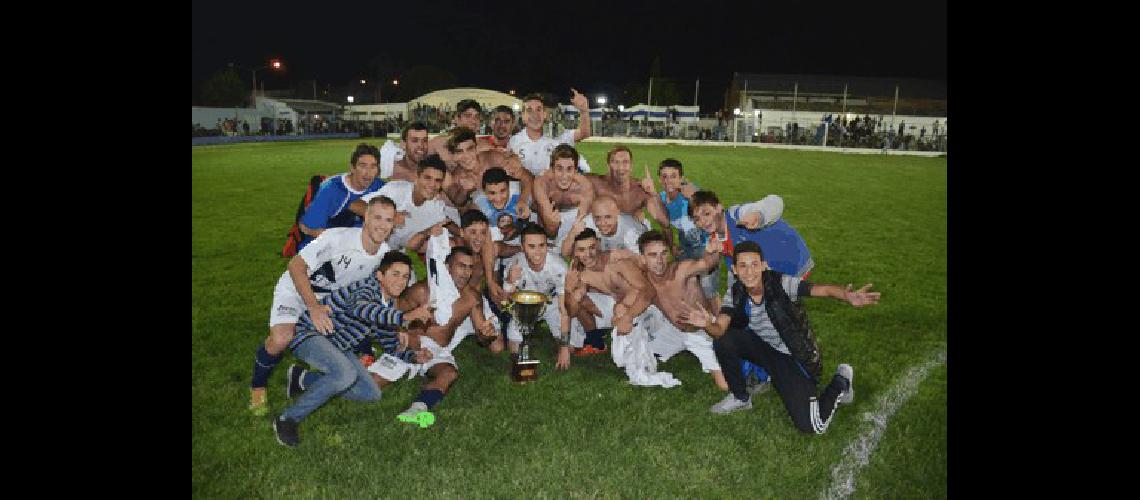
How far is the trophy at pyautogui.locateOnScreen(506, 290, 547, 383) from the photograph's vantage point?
18.6 feet

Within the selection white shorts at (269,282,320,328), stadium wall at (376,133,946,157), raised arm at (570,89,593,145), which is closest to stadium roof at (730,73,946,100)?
stadium wall at (376,133,946,157)

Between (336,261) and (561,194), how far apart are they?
296 cm

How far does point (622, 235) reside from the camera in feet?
23.8

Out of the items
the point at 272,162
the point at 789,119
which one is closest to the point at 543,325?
the point at 272,162

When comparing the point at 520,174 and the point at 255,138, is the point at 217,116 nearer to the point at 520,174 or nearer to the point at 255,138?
the point at 255,138

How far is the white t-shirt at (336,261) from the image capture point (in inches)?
201

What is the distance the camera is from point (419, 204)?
24.1 ft

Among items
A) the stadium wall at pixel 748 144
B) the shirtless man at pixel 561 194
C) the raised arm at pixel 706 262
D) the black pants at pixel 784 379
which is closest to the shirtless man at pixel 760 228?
the raised arm at pixel 706 262

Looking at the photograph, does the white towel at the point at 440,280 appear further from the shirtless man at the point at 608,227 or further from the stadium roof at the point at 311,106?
the stadium roof at the point at 311,106

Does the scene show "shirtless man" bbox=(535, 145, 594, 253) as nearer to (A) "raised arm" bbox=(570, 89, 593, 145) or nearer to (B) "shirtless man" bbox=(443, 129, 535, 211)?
(B) "shirtless man" bbox=(443, 129, 535, 211)

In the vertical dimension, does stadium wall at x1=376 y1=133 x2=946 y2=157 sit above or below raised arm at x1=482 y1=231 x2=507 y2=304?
above

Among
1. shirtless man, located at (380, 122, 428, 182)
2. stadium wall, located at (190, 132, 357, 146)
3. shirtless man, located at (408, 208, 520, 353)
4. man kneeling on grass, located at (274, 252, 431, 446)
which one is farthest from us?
stadium wall, located at (190, 132, 357, 146)

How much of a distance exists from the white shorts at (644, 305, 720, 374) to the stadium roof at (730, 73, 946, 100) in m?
62.6

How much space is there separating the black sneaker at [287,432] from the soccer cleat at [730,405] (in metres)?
2.86
